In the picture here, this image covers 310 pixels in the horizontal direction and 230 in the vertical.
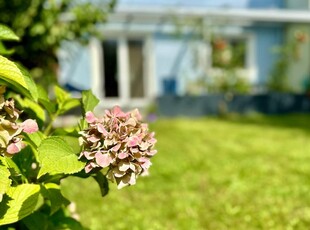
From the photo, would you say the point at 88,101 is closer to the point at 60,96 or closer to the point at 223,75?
the point at 60,96

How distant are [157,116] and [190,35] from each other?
347 cm

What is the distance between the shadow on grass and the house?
1.65m

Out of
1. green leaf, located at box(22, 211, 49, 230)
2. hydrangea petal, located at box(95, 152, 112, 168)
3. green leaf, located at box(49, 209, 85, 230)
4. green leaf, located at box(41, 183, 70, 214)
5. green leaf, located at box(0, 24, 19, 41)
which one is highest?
green leaf, located at box(0, 24, 19, 41)

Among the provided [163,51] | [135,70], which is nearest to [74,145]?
[135,70]

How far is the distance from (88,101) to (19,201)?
366mm

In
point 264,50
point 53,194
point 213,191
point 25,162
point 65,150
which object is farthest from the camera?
point 264,50

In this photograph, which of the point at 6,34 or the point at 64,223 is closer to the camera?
the point at 6,34

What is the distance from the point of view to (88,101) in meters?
1.38

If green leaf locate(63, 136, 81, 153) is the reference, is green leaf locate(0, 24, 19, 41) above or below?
above

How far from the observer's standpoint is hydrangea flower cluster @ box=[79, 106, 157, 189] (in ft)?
3.61

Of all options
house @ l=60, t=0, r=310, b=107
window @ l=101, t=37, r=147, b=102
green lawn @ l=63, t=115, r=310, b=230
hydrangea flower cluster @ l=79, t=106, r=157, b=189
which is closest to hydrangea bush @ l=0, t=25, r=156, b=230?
hydrangea flower cluster @ l=79, t=106, r=157, b=189

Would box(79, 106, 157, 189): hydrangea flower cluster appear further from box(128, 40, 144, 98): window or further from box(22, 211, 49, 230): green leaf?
box(128, 40, 144, 98): window

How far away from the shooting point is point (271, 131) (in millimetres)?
9438

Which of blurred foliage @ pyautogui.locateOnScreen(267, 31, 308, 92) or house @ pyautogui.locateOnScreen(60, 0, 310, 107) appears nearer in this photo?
house @ pyautogui.locateOnScreen(60, 0, 310, 107)
